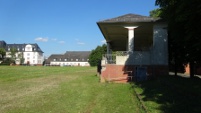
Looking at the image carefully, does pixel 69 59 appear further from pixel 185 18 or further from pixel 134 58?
pixel 185 18

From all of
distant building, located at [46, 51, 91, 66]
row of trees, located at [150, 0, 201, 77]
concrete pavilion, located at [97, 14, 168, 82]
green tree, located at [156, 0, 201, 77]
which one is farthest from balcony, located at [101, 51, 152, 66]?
distant building, located at [46, 51, 91, 66]

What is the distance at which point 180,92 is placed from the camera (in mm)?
14406

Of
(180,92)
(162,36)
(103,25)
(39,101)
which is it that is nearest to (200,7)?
(180,92)

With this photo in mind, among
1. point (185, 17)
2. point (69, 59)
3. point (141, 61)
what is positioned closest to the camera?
point (185, 17)

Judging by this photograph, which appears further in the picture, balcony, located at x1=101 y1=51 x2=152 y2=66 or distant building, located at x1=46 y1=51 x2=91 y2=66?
distant building, located at x1=46 y1=51 x2=91 y2=66

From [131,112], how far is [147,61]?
51.6 ft

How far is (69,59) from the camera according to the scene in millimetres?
180375

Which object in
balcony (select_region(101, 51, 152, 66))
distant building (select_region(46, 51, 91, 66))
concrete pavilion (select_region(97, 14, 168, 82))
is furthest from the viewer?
distant building (select_region(46, 51, 91, 66))

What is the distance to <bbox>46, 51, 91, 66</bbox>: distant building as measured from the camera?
17900 centimetres

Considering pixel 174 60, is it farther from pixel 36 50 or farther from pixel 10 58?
pixel 36 50

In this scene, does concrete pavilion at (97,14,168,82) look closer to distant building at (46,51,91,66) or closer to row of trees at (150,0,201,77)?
row of trees at (150,0,201,77)

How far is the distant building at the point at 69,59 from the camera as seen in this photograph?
17900 cm

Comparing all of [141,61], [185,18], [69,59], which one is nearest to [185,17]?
[185,18]

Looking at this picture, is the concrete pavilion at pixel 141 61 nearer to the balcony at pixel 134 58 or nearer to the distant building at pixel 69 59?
the balcony at pixel 134 58
